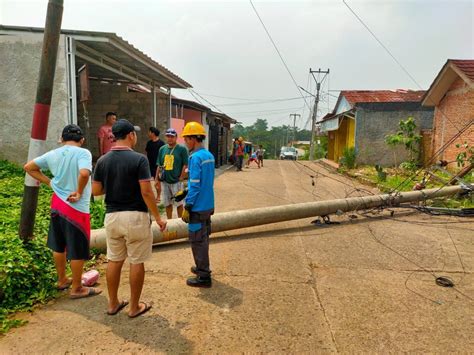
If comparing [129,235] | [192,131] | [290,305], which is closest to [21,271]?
[129,235]

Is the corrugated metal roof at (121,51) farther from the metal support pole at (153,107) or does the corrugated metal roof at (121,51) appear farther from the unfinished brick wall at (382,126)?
the unfinished brick wall at (382,126)

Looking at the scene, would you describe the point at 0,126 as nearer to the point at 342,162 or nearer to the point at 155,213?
the point at 155,213

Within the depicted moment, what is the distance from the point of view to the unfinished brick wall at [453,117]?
519 inches

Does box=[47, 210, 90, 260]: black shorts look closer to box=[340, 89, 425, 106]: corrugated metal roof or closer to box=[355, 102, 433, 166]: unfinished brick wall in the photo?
box=[355, 102, 433, 166]: unfinished brick wall

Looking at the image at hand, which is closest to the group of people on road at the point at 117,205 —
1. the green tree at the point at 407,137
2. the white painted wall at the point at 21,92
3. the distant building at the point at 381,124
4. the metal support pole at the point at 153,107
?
the white painted wall at the point at 21,92

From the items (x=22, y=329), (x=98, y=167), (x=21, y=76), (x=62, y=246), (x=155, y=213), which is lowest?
(x=22, y=329)

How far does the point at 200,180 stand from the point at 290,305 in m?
1.62

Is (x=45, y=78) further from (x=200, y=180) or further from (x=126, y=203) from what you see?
(x=200, y=180)

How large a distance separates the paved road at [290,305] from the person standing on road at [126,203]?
0.45 meters

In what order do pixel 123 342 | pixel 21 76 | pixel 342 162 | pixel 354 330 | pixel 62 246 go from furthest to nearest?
pixel 342 162, pixel 21 76, pixel 62 246, pixel 354 330, pixel 123 342

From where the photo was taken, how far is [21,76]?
7691 millimetres

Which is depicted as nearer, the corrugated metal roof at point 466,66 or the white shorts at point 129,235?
the white shorts at point 129,235

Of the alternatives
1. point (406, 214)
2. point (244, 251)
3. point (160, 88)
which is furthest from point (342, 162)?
point (244, 251)

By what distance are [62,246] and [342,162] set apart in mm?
18684
